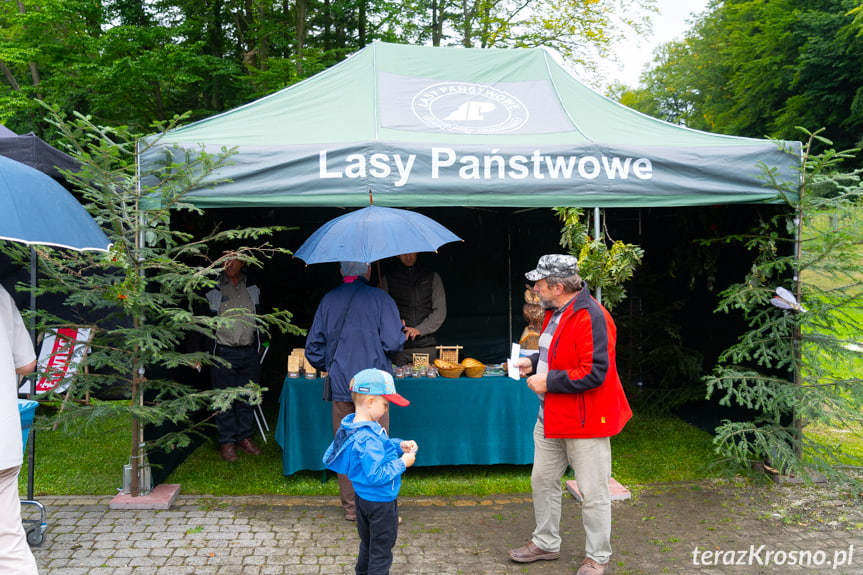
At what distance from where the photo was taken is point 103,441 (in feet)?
20.5

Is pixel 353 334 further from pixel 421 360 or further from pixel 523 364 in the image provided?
pixel 421 360

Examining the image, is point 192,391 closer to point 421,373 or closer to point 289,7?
point 421,373

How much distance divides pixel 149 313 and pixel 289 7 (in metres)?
13.2

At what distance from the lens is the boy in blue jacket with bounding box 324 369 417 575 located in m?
2.68

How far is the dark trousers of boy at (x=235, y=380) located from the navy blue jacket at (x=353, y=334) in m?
1.54

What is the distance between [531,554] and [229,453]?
3035mm

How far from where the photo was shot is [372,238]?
150 inches

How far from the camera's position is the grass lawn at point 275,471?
16.1 ft

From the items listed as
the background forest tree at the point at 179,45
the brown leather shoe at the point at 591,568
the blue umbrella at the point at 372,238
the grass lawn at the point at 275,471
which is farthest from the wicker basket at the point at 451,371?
the background forest tree at the point at 179,45

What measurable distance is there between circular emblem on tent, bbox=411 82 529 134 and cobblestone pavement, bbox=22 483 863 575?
291 cm

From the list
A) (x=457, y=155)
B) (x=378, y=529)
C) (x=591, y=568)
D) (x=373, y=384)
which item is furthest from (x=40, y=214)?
(x=591, y=568)

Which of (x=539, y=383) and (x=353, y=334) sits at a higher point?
(x=353, y=334)

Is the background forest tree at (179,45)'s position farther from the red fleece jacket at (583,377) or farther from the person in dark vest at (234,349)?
the red fleece jacket at (583,377)

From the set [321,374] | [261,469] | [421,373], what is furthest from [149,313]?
[421,373]
